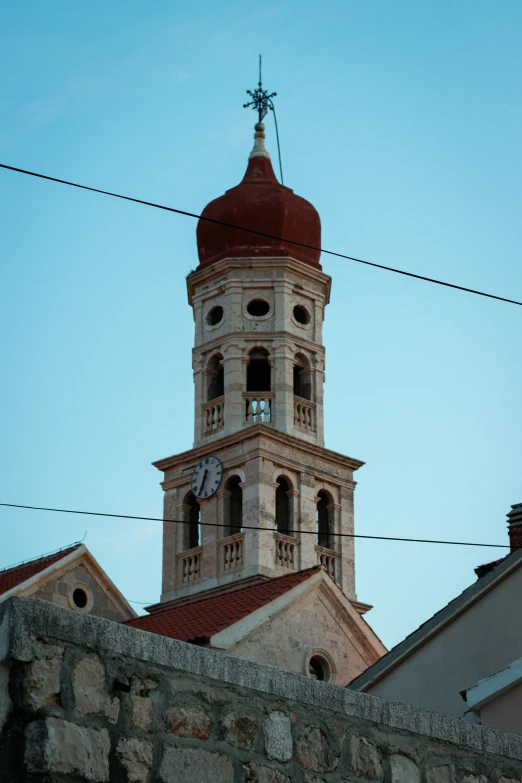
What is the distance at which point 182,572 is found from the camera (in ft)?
110

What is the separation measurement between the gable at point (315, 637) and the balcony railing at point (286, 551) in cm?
549

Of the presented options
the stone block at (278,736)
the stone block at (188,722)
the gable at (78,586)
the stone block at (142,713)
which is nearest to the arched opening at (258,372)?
the gable at (78,586)

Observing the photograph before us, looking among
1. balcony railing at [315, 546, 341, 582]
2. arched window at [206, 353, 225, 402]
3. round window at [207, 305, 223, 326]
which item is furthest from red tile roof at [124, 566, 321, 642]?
round window at [207, 305, 223, 326]

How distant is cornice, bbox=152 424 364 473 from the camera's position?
3328 cm

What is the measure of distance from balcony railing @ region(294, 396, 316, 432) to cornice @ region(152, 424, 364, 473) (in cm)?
95

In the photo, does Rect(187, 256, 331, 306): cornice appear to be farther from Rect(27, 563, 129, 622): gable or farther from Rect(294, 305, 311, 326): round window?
Rect(27, 563, 129, 622): gable

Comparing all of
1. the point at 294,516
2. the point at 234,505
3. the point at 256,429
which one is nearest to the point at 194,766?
the point at 256,429

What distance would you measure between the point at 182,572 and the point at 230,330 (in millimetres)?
6182

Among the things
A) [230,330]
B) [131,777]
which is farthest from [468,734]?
[230,330]

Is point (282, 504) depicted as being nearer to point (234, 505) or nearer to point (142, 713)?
point (234, 505)

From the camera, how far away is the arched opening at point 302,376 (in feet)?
118

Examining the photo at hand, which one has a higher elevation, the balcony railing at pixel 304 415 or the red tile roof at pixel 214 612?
the balcony railing at pixel 304 415

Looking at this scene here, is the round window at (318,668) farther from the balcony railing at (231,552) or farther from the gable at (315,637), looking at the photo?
the balcony railing at (231,552)

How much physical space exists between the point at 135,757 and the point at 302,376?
30.8m
